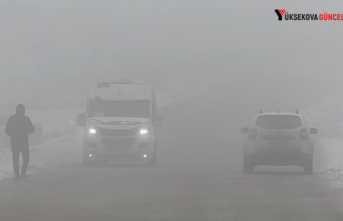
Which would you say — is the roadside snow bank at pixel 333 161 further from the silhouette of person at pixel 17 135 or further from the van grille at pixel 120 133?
the silhouette of person at pixel 17 135

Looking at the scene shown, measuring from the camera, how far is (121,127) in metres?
26.3

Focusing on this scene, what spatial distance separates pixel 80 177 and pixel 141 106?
6.10 meters

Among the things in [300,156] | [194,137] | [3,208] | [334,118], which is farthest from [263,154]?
[334,118]

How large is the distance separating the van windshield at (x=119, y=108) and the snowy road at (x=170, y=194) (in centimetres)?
166

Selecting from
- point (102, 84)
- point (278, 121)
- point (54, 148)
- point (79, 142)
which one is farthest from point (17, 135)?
point (79, 142)

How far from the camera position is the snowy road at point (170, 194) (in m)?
12.7

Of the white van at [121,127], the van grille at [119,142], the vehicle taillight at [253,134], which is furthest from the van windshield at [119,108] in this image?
the vehicle taillight at [253,134]

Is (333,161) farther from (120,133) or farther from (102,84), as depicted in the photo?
(102,84)

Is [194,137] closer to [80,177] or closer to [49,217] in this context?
[80,177]

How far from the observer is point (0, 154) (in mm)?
28031

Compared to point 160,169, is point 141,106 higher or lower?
higher

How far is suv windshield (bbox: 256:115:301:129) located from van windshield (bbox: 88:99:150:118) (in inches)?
202

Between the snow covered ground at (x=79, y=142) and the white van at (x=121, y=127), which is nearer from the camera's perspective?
the snow covered ground at (x=79, y=142)

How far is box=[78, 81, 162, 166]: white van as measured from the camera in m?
26.1
